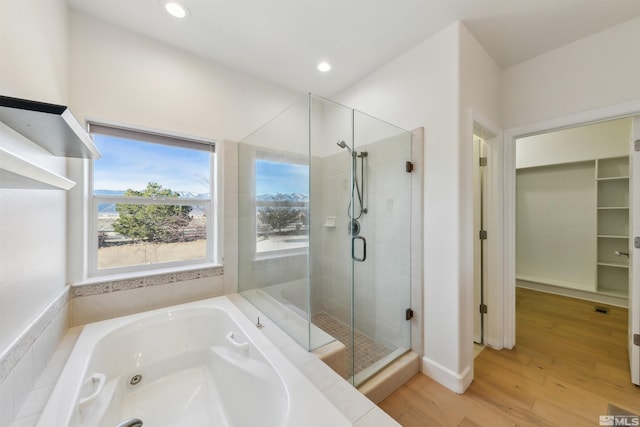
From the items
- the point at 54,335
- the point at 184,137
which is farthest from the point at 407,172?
the point at 54,335

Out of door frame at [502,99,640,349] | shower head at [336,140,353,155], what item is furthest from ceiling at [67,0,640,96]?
shower head at [336,140,353,155]

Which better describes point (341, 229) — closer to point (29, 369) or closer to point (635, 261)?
point (29, 369)

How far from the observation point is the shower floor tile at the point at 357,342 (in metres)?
1.82

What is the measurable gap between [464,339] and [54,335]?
101 inches

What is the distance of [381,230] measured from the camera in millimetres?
2088

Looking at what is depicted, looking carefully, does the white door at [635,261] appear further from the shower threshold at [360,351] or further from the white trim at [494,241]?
the shower threshold at [360,351]

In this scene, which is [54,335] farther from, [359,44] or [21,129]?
[359,44]

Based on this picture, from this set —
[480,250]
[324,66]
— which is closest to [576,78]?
[480,250]

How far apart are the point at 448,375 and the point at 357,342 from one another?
2.22 feet

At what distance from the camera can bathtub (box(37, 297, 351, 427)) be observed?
40.7 inches

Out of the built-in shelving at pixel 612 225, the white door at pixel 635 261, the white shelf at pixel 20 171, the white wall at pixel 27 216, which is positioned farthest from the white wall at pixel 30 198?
the built-in shelving at pixel 612 225

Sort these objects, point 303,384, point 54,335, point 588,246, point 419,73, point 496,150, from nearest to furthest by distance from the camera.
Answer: point 303,384, point 54,335, point 419,73, point 496,150, point 588,246

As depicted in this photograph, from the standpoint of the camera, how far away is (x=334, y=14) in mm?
1683
